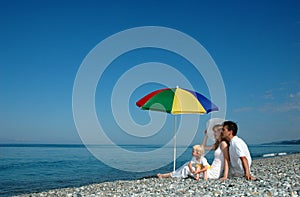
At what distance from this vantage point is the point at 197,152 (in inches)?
353

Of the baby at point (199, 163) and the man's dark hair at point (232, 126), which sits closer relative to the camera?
the man's dark hair at point (232, 126)

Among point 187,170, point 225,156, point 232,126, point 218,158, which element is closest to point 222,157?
point 218,158

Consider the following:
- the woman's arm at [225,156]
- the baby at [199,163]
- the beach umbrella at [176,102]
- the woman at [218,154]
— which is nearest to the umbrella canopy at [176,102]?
the beach umbrella at [176,102]

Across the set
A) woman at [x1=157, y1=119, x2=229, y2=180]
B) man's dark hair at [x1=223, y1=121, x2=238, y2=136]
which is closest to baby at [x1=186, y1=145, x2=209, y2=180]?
woman at [x1=157, y1=119, x2=229, y2=180]

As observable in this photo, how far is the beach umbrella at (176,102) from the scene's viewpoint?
32.2 feet

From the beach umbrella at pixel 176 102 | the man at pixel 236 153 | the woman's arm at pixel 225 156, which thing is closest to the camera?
the man at pixel 236 153

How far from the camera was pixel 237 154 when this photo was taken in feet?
26.7

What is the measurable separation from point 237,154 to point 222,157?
74 centimetres

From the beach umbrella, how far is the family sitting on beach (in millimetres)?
778

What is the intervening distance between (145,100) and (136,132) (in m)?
1.66

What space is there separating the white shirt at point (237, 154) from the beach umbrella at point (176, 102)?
188 cm

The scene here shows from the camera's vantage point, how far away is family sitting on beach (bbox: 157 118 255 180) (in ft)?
26.8

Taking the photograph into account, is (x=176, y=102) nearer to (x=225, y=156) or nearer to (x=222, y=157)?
(x=222, y=157)

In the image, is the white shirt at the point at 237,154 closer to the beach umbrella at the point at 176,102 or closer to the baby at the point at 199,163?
the baby at the point at 199,163
